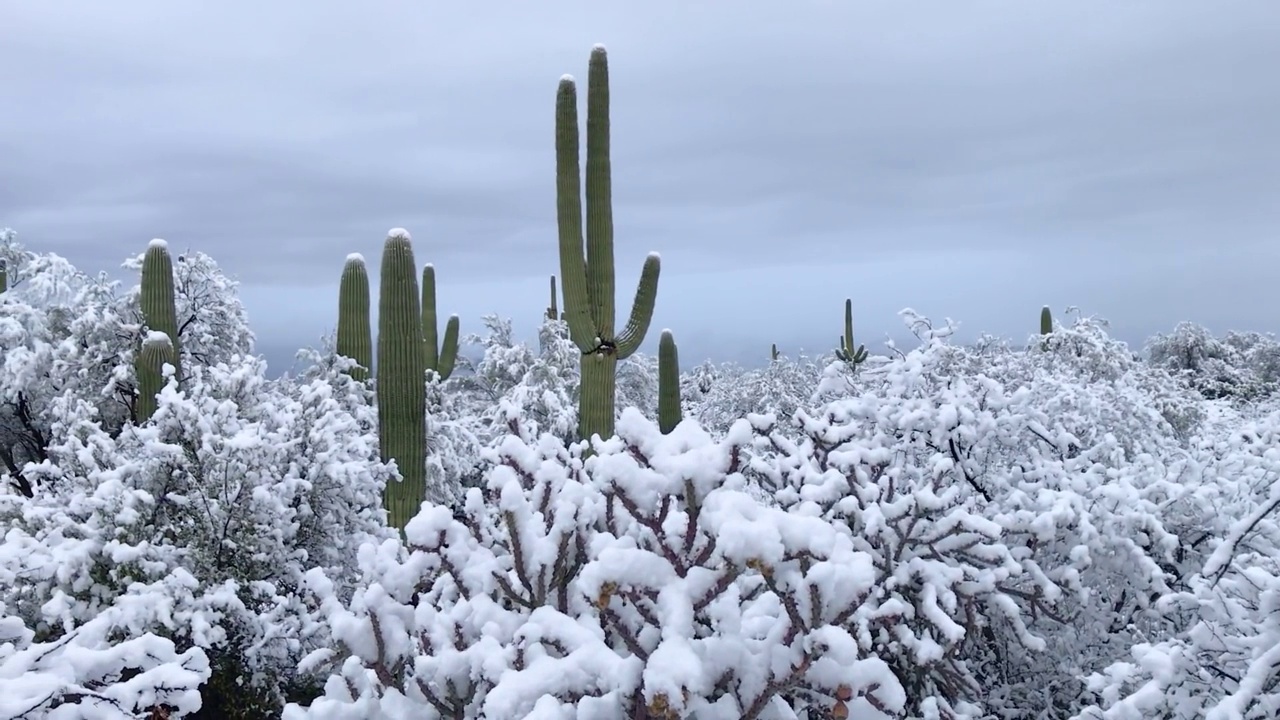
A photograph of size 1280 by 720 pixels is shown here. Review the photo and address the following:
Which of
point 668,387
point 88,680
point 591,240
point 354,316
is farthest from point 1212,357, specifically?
point 88,680

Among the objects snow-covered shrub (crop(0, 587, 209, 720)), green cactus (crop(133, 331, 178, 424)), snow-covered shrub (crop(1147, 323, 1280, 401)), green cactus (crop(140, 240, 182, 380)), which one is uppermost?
green cactus (crop(140, 240, 182, 380))

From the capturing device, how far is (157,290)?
11.0m

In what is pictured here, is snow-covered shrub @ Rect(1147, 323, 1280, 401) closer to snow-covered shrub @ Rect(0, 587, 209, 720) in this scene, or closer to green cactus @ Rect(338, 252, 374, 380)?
green cactus @ Rect(338, 252, 374, 380)

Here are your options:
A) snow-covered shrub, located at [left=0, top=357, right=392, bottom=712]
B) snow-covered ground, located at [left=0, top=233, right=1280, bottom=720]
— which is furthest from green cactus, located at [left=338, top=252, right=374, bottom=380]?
snow-covered shrub, located at [left=0, top=357, right=392, bottom=712]

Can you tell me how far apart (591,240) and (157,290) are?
5.88m

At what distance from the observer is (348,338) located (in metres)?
12.0

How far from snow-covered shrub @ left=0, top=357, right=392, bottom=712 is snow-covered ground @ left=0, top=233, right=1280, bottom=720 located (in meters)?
0.03

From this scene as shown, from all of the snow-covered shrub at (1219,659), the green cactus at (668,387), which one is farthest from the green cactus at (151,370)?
the snow-covered shrub at (1219,659)

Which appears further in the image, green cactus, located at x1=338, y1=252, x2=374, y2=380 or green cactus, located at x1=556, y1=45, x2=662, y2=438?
green cactus, located at x1=556, y1=45, x2=662, y2=438

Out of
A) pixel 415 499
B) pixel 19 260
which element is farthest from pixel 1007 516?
pixel 19 260

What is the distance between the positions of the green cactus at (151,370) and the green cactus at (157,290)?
0.81 m

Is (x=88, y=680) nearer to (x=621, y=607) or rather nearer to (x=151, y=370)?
(x=621, y=607)

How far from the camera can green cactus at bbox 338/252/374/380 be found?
12.0 meters

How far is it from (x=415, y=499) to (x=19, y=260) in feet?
29.4
